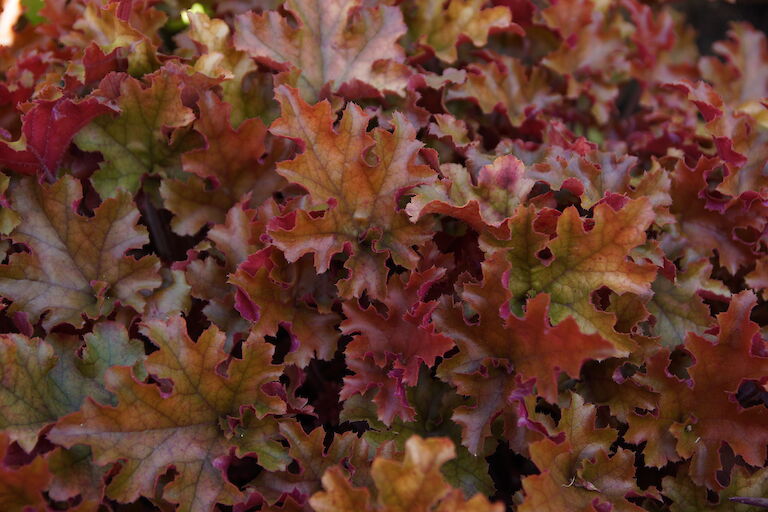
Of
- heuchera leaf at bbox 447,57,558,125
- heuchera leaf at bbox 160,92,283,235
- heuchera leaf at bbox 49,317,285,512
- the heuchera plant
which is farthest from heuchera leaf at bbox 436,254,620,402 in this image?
heuchera leaf at bbox 447,57,558,125

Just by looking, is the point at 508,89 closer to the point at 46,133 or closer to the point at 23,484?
the point at 46,133

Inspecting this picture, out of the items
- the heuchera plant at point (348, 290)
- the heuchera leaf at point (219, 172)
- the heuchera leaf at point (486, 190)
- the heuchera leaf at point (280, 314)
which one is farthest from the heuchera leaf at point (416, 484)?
the heuchera leaf at point (219, 172)

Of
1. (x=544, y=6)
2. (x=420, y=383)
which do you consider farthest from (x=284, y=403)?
(x=544, y=6)

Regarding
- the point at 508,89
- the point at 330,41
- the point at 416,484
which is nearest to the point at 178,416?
the point at 416,484

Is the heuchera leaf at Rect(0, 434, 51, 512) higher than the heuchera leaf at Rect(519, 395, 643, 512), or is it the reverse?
the heuchera leaf at Rect(0, 434, 51, 512)

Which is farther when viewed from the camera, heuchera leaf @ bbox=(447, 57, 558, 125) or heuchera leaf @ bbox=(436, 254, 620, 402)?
heuchera leaf @ bbox=(447, 57, 558, 125)

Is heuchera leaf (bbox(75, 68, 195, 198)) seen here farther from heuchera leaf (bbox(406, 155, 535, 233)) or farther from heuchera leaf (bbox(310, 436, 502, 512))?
heuchera leaf (bbox(310, 436, 502, 512))
